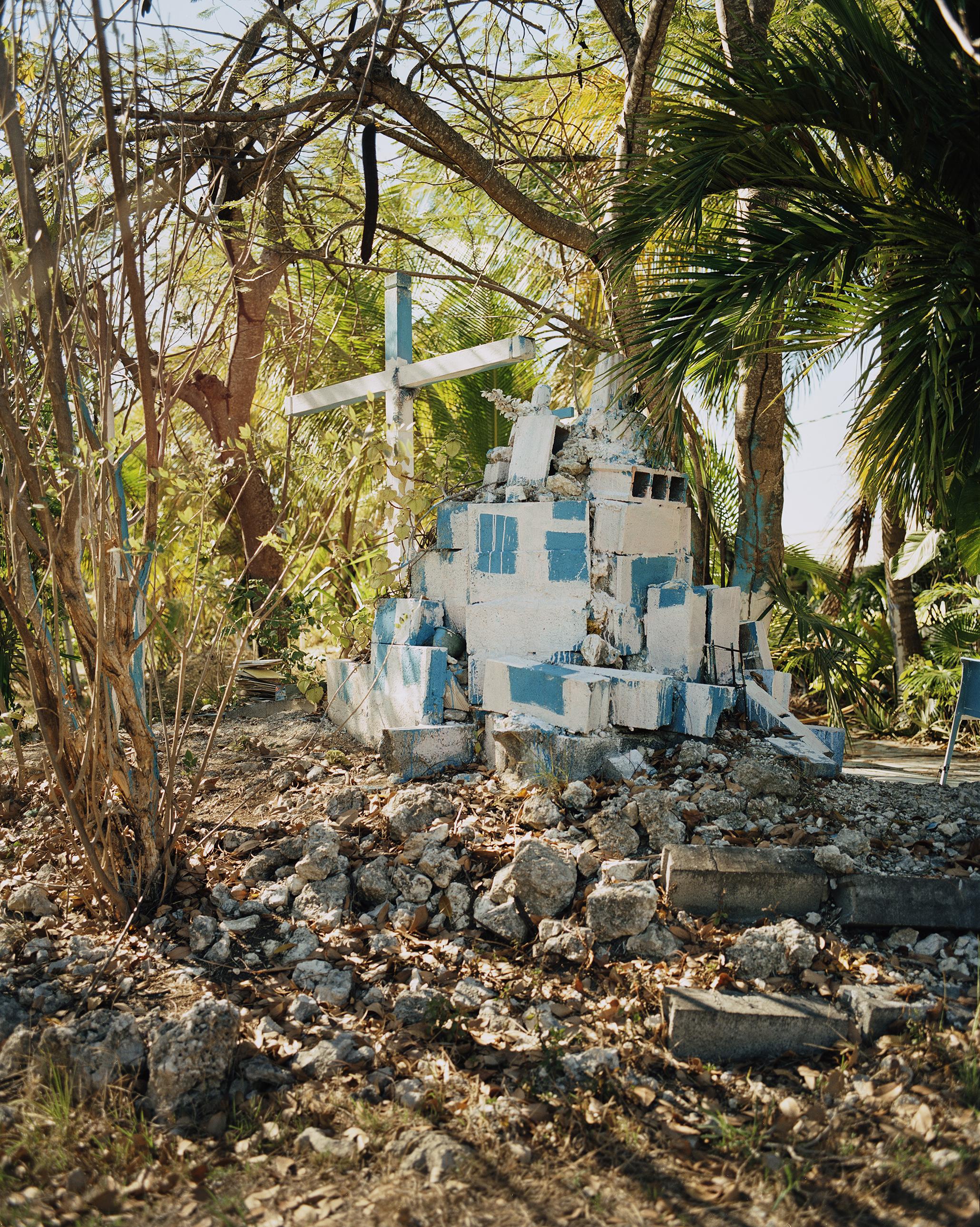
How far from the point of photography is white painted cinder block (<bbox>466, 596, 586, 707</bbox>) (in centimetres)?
443

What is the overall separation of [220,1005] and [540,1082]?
873 mm

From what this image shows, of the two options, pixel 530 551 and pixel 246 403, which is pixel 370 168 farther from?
pixel 246 403

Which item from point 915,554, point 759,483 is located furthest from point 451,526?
point 915,554

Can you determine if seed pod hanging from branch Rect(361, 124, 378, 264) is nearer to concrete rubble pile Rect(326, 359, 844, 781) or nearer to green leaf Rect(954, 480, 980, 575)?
concrete rubble pile Rect(326, 359, 844, 781)

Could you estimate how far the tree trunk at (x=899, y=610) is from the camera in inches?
331

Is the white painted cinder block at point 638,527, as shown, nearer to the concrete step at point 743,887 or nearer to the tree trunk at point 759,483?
the tree trunk at point 759,483

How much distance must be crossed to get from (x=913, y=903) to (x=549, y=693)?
5.50ft

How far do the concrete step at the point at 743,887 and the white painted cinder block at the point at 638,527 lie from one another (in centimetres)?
167

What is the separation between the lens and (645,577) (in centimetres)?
459

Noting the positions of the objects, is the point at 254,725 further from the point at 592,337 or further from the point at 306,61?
the point at 306,61

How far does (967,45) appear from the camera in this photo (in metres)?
2.99

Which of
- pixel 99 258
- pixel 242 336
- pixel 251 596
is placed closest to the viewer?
pixel 99 258

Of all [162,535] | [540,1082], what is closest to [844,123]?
[162,535]

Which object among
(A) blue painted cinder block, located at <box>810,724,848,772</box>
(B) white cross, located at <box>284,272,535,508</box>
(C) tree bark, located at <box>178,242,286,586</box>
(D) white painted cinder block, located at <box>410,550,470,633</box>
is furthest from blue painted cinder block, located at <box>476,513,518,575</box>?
(C) tree bark, located at <box>178,242,286,586</box>
